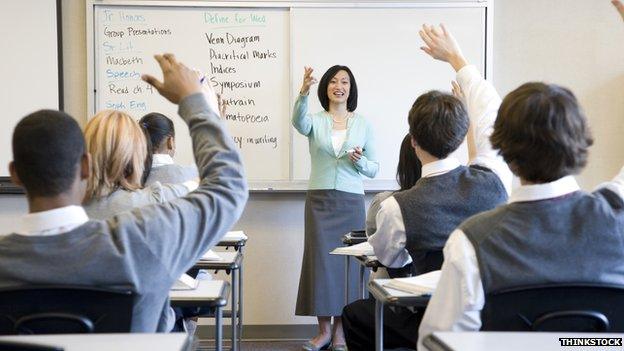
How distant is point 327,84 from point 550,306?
342 centimetres

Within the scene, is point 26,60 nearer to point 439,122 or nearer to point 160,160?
point 160,160

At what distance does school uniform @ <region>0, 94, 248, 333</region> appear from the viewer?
1.52 m

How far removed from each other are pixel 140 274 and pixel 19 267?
23 cm

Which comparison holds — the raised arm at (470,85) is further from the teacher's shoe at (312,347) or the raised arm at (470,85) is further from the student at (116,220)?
the teacher's shoe at (312,347)

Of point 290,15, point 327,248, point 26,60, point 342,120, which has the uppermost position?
point 290,15

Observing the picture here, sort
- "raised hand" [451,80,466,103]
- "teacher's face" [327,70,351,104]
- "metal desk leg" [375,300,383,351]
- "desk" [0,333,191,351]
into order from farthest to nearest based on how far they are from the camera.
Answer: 1. "teacher's face" [327,70,351,104]
2. "raised hand" [451,80,466,103]
3. "metal desk leg" [375,300,383,351]
4. "desk" [0,333,191,351]

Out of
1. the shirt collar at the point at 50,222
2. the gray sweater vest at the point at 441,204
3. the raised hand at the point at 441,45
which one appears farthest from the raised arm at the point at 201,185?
the raised hand at the point at 441,45

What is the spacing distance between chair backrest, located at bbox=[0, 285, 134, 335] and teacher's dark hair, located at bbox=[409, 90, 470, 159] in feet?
4.39

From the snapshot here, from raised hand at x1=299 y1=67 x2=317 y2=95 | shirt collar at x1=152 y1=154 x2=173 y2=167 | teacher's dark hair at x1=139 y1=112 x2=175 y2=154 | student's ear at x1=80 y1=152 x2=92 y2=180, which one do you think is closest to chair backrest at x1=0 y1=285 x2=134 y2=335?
student's ear at x1=80 y1=152 x2=92 y2=180

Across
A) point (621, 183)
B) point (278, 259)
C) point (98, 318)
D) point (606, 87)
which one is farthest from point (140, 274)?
point (606, 87)

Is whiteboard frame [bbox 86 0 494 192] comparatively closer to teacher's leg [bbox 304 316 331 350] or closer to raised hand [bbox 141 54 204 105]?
teacher's leg [bbox 304 316 331 350]

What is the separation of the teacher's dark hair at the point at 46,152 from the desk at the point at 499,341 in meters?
0.78

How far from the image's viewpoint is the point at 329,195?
4793mm

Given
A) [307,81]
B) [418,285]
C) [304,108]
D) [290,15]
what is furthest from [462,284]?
[290,15]
